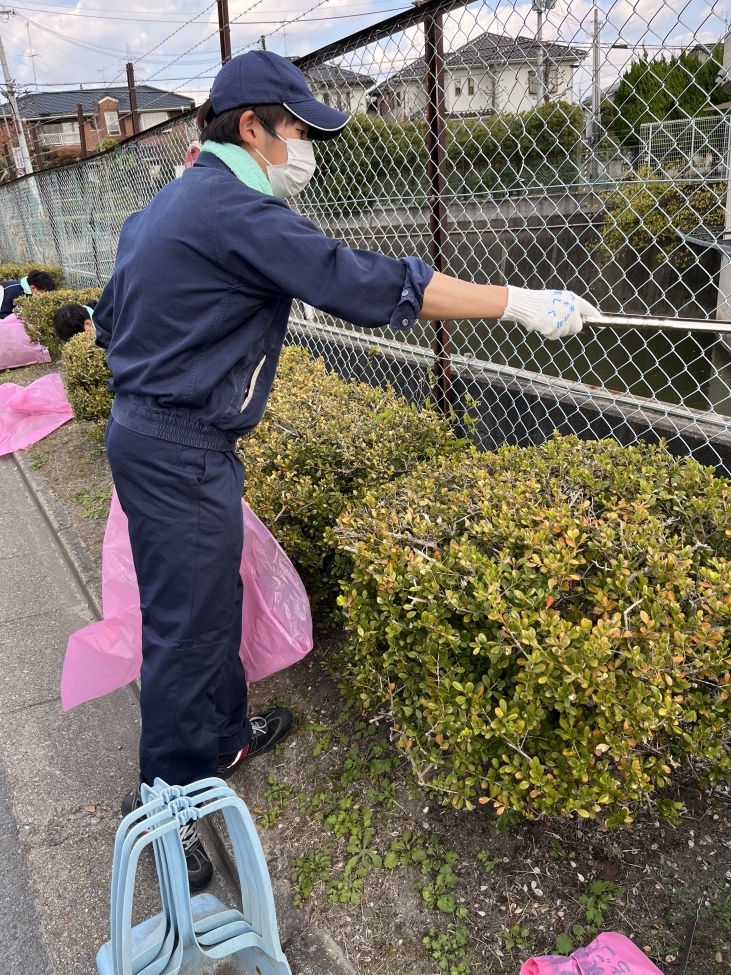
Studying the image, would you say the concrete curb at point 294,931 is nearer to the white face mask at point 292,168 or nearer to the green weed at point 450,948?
the green weed at point 450,948

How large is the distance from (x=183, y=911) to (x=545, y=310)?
5.22 feet

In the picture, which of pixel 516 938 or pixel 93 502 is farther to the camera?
pixel 93 502

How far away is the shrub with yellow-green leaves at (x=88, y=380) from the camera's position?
527 centimetres

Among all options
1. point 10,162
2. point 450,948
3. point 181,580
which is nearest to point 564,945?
point 450,948

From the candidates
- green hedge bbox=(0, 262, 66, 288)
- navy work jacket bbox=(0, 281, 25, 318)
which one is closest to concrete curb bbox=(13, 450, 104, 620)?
navy work jacket bbox=(0, 281, 25, 318)

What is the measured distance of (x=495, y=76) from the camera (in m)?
2.68

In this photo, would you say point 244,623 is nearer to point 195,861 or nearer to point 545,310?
point 195,861

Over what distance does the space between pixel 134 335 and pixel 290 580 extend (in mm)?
932

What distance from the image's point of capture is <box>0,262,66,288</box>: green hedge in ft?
35.7

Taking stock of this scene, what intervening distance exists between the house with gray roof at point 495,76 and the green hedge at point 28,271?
28.9 ft

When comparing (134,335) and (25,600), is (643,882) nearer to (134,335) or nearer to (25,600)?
(134,335)

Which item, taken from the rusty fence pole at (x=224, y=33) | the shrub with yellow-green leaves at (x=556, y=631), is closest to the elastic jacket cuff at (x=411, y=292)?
the shrub with yellow-green leaves at (x=556, y=631)

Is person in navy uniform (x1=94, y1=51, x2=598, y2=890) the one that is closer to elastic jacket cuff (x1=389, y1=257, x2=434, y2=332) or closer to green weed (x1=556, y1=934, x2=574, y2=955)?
elastic jacket cuff (x1=389, y1=257, x2=434, y2=332)

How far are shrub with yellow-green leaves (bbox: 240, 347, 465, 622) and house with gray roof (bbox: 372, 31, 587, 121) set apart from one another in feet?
3.80
